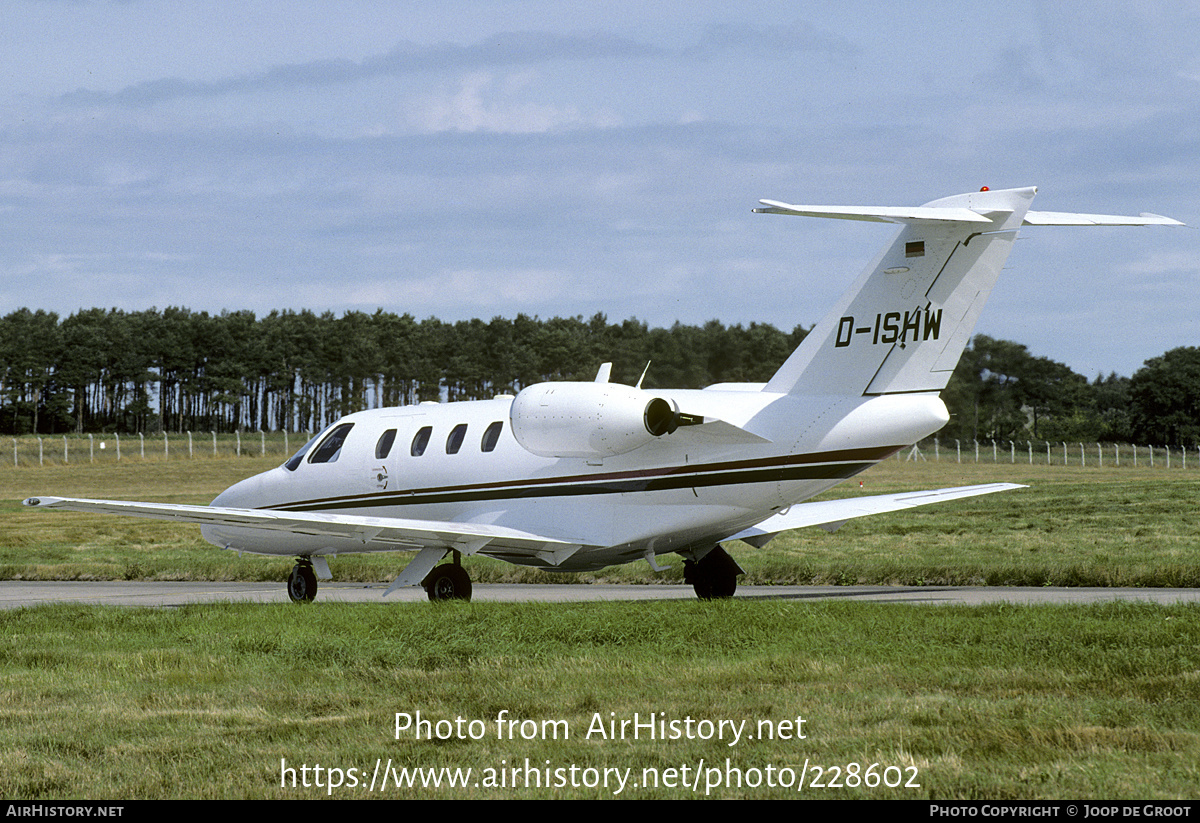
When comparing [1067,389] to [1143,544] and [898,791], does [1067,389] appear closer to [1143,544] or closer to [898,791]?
[1143,544]

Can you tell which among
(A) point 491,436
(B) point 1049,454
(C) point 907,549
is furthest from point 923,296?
(B) point 1049,454

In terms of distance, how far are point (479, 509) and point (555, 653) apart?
7.65 metres

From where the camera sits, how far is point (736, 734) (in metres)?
7.92

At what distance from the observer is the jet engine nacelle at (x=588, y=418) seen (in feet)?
53.1

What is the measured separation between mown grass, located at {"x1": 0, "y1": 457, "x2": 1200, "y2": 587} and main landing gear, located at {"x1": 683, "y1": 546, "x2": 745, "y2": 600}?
174 inches

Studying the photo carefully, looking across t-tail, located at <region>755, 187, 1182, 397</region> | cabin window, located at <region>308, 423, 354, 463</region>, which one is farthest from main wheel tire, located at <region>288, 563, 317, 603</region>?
t-tail, located at <region>755, 187, 1182, 397</region>

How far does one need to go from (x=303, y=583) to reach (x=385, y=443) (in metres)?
2.62

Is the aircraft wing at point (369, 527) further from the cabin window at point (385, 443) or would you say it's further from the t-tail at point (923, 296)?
the t-tail at point (923, 296)

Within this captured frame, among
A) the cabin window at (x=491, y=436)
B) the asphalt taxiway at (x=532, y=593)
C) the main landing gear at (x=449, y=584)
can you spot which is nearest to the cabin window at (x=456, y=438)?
the cabin window at (x=491, y=436)

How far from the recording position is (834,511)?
19828 millimetres

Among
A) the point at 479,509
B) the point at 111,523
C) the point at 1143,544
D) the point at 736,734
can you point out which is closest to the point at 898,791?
the point at 736,734

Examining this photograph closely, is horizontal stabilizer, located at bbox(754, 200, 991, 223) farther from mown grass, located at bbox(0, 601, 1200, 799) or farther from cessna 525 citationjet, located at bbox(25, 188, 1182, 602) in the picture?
mown grass, located at bbox(0, 601, 1200, 799)

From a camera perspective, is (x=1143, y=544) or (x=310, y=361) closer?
(x=1143, y=544)

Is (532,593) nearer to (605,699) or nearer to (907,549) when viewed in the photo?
(907,549)
